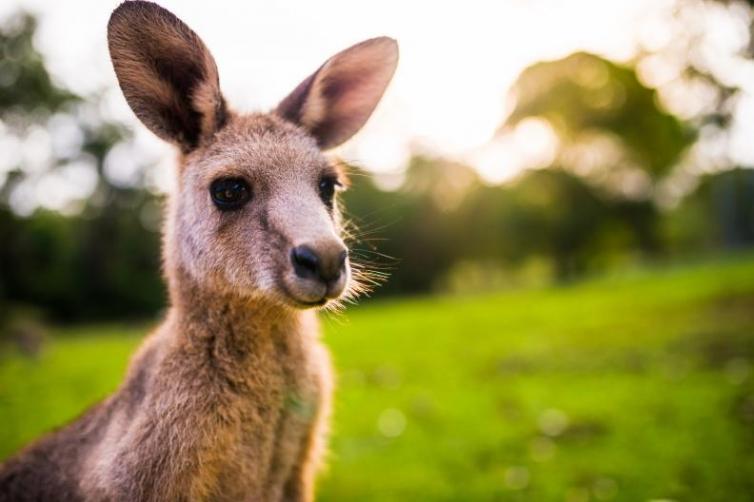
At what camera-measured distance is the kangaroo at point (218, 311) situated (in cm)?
239

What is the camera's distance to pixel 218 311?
2.64 m

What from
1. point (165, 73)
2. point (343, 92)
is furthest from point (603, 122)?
point (165, 73)

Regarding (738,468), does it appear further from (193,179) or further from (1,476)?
(1,476)

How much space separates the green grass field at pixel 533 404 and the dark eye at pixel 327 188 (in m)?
0.68

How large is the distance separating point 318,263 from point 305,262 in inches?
2.6

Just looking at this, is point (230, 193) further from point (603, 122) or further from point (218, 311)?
point (603, 122)

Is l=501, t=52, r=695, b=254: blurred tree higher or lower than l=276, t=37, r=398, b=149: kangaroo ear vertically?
higher

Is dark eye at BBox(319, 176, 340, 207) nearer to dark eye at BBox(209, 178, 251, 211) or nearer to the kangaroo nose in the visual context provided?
dark eye at BBox(209, 178, 251, 211)

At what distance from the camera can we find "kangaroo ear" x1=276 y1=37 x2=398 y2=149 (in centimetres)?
300

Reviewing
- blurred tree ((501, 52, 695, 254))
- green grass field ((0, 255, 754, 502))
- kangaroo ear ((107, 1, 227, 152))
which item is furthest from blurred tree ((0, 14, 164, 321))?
blurred tree ((501, 52, 695, 254))

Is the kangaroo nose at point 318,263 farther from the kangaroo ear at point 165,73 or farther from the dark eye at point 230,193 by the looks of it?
the kangaroo ear at point 165,73

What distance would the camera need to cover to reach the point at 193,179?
2.81m

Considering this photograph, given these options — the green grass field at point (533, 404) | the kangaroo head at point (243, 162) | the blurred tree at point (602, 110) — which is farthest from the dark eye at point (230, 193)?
the blurred tree at point (602, 110)

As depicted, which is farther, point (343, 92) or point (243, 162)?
point (343, 92)
